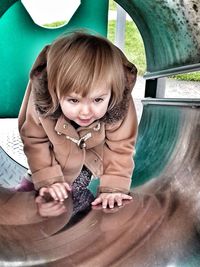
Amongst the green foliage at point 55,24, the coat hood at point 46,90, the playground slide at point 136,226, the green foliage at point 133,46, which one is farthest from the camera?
the green foliage at point 133,46

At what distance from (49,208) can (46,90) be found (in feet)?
1.08

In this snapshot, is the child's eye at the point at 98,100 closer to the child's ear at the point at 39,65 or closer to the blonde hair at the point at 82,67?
the blonde hair at the point at 82,67

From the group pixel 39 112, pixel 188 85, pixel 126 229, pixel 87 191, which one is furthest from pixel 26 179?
pixel 188 85

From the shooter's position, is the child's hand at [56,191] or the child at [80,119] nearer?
the child at [80,119]

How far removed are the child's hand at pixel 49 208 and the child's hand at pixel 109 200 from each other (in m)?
0.10

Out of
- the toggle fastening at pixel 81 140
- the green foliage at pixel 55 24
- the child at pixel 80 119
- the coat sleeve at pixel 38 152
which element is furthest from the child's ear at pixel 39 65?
the green foliage at pixel 55 24

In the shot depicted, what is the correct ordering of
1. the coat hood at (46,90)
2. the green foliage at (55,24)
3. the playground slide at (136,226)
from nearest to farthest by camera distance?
the playground slide at (136,226), the coat hood at (46,90), the green foliage at (55,24)

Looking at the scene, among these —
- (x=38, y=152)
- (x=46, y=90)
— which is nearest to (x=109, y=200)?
(x=38, y=152)

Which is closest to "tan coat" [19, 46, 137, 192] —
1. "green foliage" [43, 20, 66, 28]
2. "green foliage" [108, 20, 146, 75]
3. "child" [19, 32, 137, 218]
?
"child" [19, 32, 137, 218]

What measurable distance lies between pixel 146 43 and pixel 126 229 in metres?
1.20

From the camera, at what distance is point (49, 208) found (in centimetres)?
132

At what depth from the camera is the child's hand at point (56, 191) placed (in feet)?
4.57

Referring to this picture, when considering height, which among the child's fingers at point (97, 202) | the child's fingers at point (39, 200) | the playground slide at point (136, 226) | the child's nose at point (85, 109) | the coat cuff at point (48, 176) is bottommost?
the child's fingers at point (39, 200)

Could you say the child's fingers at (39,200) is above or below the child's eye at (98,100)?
below
